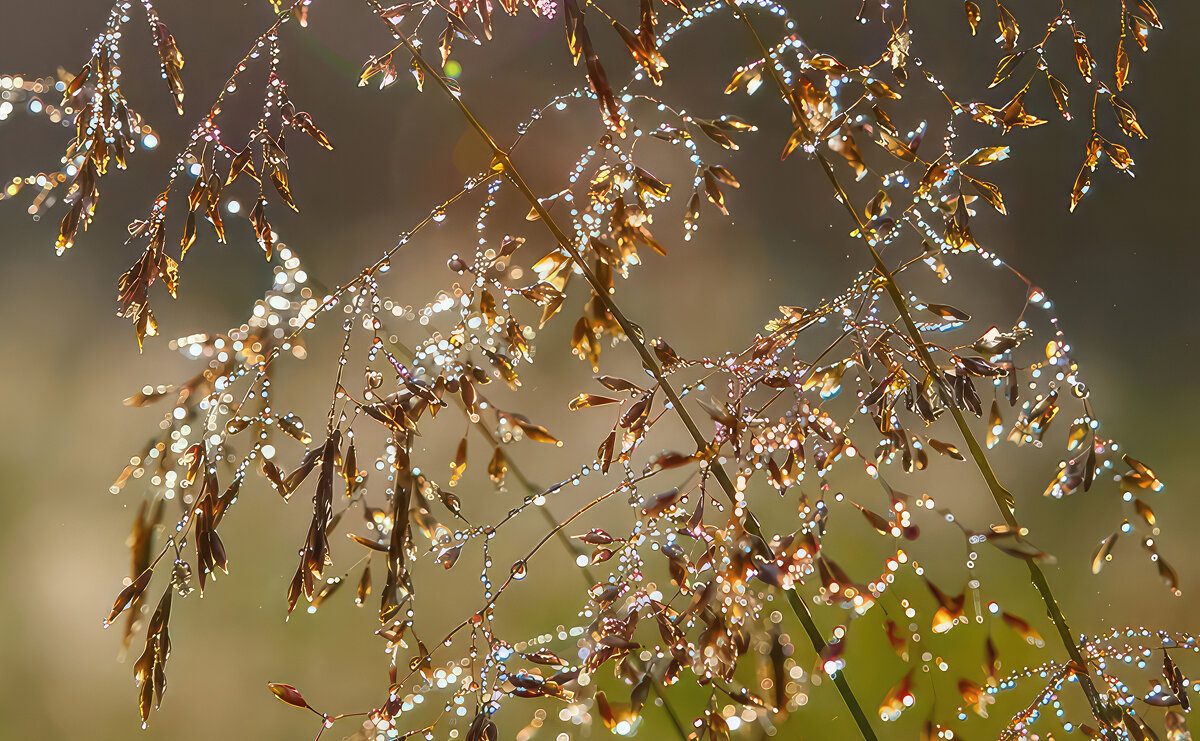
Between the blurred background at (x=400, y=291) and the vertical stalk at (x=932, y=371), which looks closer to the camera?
the vertical stalk at (x=932, y=371)

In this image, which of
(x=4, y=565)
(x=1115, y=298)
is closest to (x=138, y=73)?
(x=4, y=565)

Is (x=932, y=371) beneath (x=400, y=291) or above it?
beneath

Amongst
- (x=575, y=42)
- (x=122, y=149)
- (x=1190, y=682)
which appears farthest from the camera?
(x=1190, y=682)

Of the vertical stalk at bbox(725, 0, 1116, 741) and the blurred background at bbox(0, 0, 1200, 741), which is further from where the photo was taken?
the blurred background at bbox(0, 0, 1200, 741)

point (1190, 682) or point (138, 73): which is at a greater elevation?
point (138, 73)

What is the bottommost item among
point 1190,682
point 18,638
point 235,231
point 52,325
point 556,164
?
point 18,638

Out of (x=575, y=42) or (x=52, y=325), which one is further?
Result: (x=52, y=325)

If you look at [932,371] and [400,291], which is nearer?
[932,371]

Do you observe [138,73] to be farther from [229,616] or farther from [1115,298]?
[1115,298]
